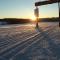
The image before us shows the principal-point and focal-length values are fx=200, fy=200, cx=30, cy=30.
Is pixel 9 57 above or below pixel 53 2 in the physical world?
below

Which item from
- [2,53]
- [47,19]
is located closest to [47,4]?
[2,53]

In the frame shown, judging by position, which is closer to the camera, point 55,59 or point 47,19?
point 55,59

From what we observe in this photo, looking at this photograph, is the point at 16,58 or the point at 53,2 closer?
the point at 16,58

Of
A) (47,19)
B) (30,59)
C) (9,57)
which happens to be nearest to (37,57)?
(30,59)

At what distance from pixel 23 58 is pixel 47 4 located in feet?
48.1

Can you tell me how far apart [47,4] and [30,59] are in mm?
14805

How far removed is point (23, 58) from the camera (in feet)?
18.1

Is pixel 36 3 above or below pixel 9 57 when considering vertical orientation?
above

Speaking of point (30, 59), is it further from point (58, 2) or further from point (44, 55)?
point (58, 2)

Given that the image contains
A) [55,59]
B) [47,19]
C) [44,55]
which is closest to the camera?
[55,59]

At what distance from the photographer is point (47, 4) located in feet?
64.6

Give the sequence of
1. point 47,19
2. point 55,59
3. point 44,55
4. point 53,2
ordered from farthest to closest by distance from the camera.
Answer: point 47,19 < point 53,2 < point 44,55 < point 55,59

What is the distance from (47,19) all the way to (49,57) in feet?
142

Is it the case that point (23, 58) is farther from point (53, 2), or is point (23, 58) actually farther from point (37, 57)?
point (53, 2)
